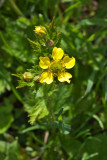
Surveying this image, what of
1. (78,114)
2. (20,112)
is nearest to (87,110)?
(78,114)

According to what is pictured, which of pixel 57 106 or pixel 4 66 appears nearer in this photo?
pixel 57 106

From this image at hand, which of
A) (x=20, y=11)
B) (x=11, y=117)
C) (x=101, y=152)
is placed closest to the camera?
(x=101, y=152)

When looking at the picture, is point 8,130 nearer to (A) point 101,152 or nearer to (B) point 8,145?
(B) point 8,145

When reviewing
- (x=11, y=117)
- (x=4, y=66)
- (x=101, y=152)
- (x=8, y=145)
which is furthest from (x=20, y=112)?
(x=101, y=152)

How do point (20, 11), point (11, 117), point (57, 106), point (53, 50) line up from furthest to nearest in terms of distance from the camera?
point (20, 11) < point (11, 117) < point (57, 106) < point (53, 50)

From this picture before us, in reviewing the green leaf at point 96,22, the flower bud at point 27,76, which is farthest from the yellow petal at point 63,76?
the green leaf at point 96,22

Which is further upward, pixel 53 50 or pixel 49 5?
pixel 49 5

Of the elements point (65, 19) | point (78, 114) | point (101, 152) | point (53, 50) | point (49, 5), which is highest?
point (49, 5)

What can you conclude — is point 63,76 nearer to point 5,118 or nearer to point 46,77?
point 46,77
